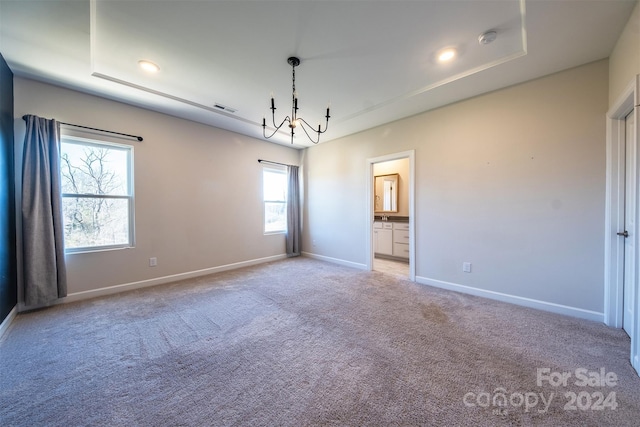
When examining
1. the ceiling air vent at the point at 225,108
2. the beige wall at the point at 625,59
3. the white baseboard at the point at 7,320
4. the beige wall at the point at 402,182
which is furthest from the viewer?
the beige wall at the point at 402,182

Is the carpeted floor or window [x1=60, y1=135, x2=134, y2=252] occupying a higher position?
window [x1=60, y1=135, x2=134, y2=252]

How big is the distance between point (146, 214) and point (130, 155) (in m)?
0.90

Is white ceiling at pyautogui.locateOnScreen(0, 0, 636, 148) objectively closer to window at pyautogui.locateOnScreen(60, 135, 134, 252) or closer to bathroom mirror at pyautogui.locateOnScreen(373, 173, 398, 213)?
window at pyautogui.locateOnScreen(60, 135, 134, 252)

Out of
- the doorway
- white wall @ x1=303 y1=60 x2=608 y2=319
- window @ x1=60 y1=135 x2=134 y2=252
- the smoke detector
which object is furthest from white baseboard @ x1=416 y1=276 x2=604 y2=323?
window @ x1=60 y1=135 x2=134 y2=252

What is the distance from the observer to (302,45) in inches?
87.7

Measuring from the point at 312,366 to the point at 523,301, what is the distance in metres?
2.72

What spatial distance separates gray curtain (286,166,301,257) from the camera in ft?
18.1

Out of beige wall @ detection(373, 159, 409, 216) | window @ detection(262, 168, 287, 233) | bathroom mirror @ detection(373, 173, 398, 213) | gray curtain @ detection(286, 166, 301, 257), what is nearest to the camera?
window @ detection(262, 168, 287, 233)

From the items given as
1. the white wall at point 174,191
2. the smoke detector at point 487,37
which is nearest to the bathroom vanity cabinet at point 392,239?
the white wall at point 174,191

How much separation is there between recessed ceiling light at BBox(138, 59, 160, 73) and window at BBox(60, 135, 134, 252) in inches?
53.3

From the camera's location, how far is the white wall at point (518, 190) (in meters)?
2.47

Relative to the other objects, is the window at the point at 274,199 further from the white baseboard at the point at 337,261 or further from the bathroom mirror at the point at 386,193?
the bathroom mirror at the point at 386,193

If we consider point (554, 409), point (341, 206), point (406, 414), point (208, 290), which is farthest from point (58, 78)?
point (554, 409)

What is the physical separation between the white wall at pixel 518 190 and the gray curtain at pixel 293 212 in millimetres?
2324
